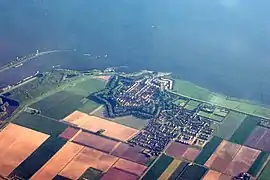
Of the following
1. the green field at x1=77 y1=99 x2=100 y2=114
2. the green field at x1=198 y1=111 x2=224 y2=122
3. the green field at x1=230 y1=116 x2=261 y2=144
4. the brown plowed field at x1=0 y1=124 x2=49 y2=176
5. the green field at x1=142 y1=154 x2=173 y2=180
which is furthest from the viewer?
the green field at x1=77 y1=99 x2=100 y2=114

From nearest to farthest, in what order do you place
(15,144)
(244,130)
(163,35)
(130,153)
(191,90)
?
(130,153) < (15,144) < (244,130) < (191,90) < (163,35)

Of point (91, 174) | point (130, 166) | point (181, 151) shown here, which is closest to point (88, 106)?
point (130, 166)

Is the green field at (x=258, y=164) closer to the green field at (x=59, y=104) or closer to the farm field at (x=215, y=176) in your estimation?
the farm field at (x=215, y=176)

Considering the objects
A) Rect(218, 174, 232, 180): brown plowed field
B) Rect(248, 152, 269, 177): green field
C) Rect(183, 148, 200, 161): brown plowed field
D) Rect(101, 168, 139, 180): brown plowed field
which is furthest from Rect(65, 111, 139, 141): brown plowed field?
Rect(248, 152, 269, 177): green field

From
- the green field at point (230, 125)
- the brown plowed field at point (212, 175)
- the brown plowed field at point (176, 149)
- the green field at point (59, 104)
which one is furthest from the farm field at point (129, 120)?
the brown plowed field at point (212, 175)

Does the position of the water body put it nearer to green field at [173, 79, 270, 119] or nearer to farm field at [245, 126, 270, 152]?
green field at [173, 79, 270, 119]

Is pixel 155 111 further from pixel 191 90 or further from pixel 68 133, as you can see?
pixel 68 133
